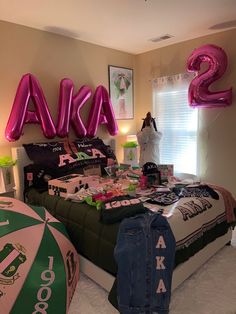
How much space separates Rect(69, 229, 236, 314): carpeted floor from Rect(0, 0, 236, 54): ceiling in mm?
2409

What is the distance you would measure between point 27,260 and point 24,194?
148 centimetres

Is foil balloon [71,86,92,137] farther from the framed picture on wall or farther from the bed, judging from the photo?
the bed

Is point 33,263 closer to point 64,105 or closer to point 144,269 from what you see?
point 144,269

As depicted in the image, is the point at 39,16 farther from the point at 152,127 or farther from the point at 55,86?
the point at 152,127

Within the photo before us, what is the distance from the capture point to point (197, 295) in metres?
1.78

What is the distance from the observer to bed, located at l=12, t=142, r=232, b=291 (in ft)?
5.67

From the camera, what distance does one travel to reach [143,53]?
13.3 ft

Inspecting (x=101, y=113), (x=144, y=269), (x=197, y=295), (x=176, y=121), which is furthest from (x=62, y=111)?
(x=197, y=295)

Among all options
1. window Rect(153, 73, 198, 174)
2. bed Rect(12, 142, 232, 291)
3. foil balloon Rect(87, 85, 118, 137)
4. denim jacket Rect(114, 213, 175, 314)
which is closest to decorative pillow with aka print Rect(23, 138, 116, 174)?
foil balloon Rect(87, 85, 118, 137)

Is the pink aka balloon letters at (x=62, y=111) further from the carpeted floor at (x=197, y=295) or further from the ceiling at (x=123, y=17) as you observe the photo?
the carpeted floor at (x=197, y=295)

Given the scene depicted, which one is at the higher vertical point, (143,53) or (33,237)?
(143,53)

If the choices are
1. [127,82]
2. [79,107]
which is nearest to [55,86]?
[79,107]

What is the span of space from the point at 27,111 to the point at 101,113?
1.09m

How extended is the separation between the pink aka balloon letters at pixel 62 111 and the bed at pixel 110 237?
3.18 ft
